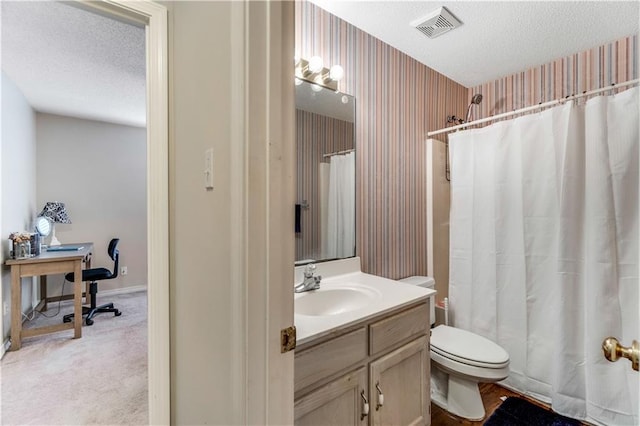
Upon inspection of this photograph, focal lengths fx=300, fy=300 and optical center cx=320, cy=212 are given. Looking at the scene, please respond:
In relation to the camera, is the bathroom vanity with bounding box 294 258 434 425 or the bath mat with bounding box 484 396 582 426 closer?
the bathroom vanity with bounding box 294 258 434 425

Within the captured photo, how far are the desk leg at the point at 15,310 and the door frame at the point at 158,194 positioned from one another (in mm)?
2320

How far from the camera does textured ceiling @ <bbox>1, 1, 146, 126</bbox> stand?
6.10 ft

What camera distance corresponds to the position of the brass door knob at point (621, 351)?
64 centimetres

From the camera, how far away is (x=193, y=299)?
0.97m

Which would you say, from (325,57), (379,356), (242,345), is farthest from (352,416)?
(325,57)

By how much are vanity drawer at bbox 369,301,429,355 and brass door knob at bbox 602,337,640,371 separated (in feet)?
2.27

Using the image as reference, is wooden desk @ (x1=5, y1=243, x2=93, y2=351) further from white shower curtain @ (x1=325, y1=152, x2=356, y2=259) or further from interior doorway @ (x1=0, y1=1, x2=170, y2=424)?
white shower curtain @ (x1=325, y1=152, x2=356, y2=259)

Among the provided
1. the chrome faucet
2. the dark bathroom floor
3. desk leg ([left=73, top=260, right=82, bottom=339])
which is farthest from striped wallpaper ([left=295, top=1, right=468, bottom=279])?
desk leg ([left=73, top=260, right=82, bottom=339])

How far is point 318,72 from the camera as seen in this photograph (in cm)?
167

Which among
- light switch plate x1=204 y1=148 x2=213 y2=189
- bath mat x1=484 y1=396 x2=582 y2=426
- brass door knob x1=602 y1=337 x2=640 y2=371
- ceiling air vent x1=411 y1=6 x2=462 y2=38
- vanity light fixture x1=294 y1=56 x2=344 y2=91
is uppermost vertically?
ceiling air vent x1=411 y1=6 x2=462 y2=38

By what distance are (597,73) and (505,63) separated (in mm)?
575

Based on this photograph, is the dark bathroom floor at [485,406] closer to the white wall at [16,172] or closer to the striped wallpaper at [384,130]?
the striped wallpaper at [384,130]

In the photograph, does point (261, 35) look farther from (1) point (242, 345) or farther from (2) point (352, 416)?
(2) point (352, 416)

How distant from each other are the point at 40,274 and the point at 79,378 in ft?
3.77
